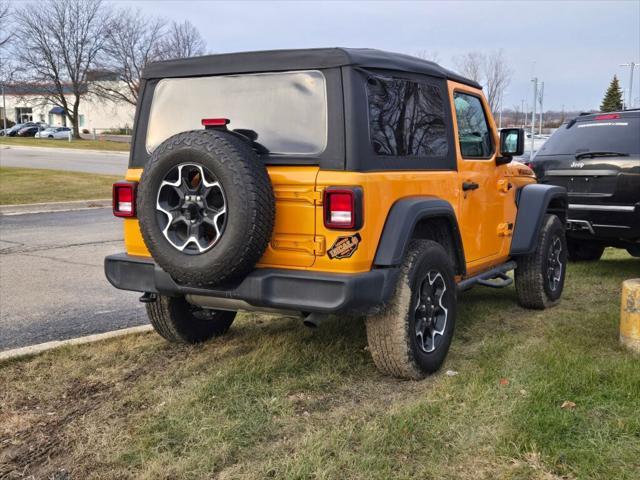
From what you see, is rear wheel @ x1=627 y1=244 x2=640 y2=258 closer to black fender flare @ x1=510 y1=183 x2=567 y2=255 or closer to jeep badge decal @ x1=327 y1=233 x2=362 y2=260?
black fender flare @ x1=510 y1=183 x2=567 y2=255

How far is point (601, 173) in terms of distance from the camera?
6.76 metres

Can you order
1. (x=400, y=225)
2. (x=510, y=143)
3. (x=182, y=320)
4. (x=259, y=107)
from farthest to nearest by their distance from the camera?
(x=510, y=143) < (x=182, y=320) < (x=259, y=107) < (x=400, y=225)

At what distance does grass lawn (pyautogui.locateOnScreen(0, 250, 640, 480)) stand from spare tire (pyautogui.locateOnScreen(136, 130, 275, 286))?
785mm

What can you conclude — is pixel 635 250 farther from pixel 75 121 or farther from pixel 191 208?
pixel 75 121

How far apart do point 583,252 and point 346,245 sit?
5.78 meters

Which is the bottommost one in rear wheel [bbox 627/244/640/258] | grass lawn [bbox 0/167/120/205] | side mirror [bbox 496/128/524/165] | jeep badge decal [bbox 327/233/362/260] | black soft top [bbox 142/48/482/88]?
rear wheel [bbox 627/244/640/258]

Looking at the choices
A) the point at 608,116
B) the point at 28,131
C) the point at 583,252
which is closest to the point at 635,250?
the point at 583,252

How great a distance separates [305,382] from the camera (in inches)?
161

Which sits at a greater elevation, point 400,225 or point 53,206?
point 400,225

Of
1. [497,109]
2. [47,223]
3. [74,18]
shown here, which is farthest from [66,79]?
[47,223]

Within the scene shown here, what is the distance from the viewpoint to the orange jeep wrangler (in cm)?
355

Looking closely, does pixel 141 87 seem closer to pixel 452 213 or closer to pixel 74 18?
pixel 452 213

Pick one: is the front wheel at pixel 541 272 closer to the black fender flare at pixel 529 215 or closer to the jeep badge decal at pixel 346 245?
the black fender flare at pixel 529 215

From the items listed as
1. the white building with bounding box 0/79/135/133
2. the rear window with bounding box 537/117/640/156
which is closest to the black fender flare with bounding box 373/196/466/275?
the rear window with bounding box 537/117/640/156
